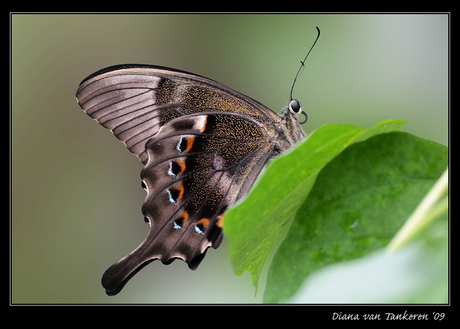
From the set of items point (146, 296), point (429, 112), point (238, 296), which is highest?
point (429, 112)

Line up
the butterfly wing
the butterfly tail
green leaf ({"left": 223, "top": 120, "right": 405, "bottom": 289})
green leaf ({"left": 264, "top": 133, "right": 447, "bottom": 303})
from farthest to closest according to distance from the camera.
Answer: the butterfly wing → the butterfly tail → green leaf ({"left": 264, "top": 133, "right": 447, "bottom": 303}) → green leaf ({"left": 223, "top": 120, "right": 405, "bottom": 289})

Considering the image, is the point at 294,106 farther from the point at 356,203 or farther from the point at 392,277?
the point at 392,277

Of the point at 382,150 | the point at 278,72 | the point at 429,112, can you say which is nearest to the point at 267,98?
the point at 278,72

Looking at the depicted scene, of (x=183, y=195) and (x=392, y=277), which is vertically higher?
(x=392, y=277)

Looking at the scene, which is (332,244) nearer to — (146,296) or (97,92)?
(97,92)

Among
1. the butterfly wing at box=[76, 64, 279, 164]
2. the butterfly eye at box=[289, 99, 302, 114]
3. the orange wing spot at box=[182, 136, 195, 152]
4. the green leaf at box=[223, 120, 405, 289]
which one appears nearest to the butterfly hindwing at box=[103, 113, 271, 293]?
the orange wing spot at box=[182, 136, 195, 152]

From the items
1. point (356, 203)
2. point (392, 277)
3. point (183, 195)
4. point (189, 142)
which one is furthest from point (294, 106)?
point (392, 277)

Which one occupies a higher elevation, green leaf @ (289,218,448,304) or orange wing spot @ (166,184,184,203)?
green leaf @ (289,218,448,304)

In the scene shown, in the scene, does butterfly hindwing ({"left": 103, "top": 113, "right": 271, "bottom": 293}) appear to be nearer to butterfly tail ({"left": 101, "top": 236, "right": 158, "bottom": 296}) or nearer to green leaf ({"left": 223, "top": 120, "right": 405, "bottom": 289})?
butterfly tail ({"left": 101, "top": 236, "right": 158, "bottom": 296})

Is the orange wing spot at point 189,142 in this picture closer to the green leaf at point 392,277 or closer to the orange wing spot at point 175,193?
the orange wing spot at point 175,193
